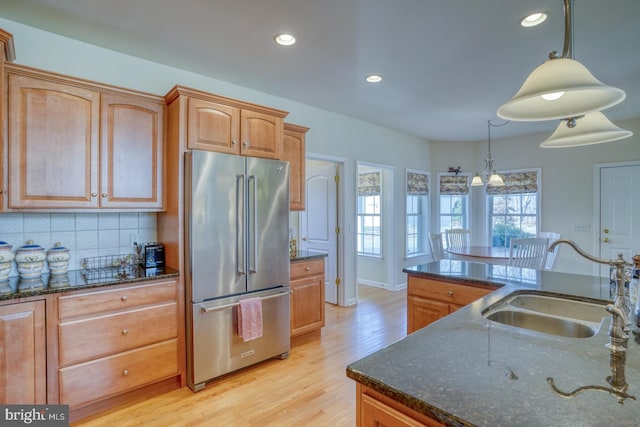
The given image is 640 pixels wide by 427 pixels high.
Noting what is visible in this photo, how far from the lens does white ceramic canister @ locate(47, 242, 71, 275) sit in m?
2.23

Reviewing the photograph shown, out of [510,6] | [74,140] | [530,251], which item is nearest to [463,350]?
[510,6]

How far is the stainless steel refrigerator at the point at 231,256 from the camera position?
2373 millimetres

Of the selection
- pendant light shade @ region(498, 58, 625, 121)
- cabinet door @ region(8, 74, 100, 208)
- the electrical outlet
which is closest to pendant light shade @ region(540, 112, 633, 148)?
pendant light shade @ region(498, 58, 625, 121)

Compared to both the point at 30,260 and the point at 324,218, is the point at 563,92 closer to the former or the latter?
the point at 30,260

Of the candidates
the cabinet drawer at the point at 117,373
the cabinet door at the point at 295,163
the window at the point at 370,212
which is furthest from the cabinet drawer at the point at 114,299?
the window at the point at 370,212

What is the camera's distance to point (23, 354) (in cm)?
184

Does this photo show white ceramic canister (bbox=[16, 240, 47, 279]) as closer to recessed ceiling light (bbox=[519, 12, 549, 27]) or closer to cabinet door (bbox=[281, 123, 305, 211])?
cabinet door (bbox=[281, 123, 305, 211])

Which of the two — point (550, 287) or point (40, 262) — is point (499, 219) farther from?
point (40, 262)

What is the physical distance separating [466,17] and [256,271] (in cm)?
239

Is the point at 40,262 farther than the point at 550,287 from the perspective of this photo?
Yes

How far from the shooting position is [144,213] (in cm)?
275

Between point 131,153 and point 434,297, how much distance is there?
249cm

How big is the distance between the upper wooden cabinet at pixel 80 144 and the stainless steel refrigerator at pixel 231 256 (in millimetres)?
415

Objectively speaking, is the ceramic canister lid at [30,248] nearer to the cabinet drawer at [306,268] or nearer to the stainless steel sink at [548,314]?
the cabinet drawer at [306,268]
